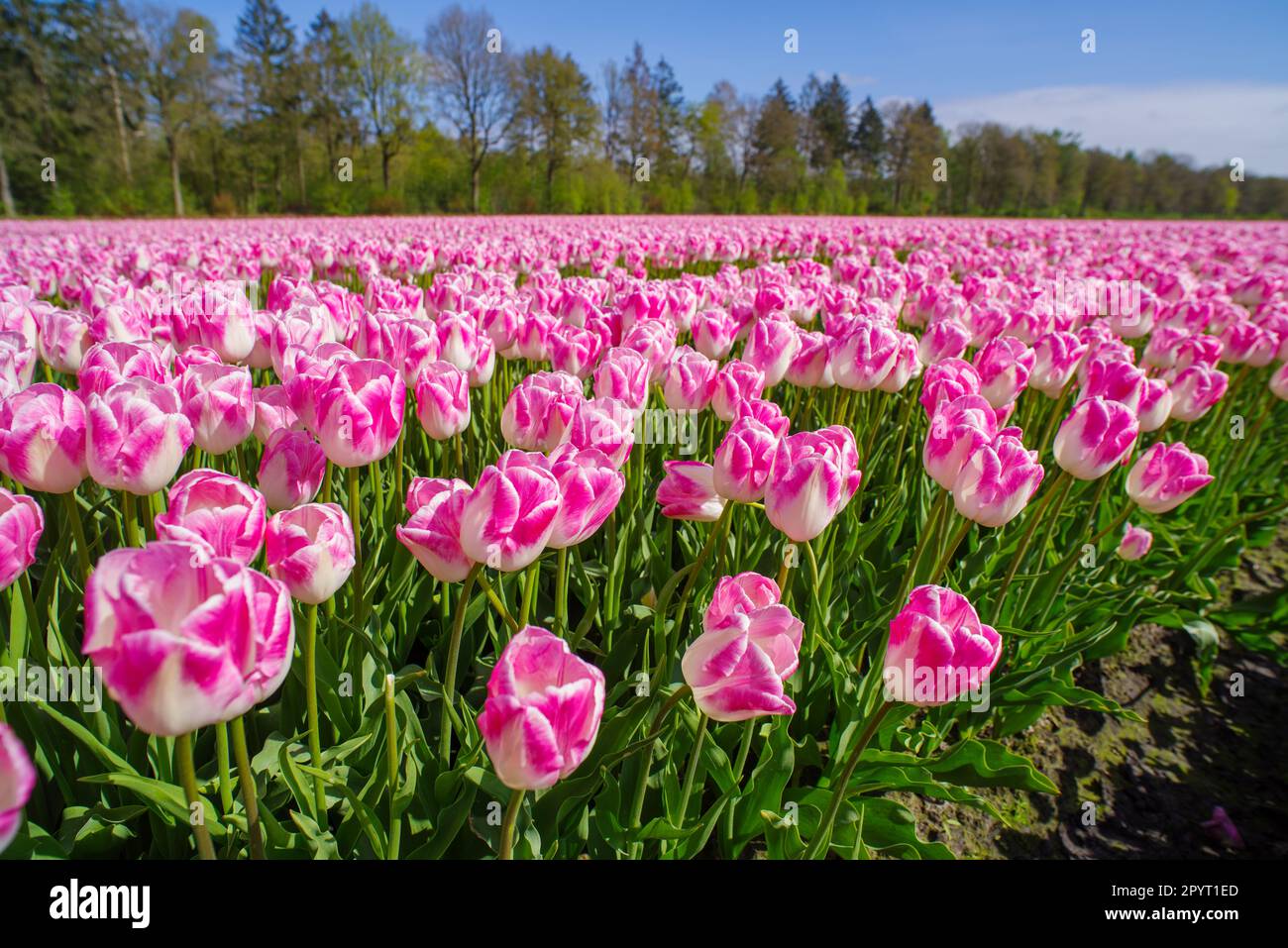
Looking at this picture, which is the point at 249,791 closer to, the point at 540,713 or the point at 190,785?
the point at 190,785

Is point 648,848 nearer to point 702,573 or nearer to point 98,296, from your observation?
point 702,573

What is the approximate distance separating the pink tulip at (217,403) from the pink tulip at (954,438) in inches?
63.6

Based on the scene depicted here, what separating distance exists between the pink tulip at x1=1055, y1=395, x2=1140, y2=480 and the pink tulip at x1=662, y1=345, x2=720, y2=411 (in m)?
1.00

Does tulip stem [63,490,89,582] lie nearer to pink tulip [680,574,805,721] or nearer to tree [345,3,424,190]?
pink tulip [680,574,805,721]

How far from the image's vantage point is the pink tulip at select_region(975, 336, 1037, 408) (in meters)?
2.46

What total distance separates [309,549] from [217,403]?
0.65 m

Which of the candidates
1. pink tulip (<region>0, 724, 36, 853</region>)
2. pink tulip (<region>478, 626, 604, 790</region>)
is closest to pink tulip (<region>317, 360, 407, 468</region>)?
pink tulip (<region>478, 626, 604, 790</region>)

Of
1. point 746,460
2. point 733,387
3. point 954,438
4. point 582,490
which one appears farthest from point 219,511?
point 954,438

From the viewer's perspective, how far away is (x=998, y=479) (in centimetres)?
169

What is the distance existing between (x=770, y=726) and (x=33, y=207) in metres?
47.7

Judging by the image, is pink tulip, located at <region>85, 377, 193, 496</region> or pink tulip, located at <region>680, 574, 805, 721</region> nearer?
pink tulip, located at <region>680, 574, 805, 721</region>

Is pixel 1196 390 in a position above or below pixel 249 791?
above

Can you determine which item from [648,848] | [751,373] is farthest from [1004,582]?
[648,848]

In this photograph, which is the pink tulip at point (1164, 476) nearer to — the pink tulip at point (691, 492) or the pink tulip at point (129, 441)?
the pink tulip at point (691, 492)
